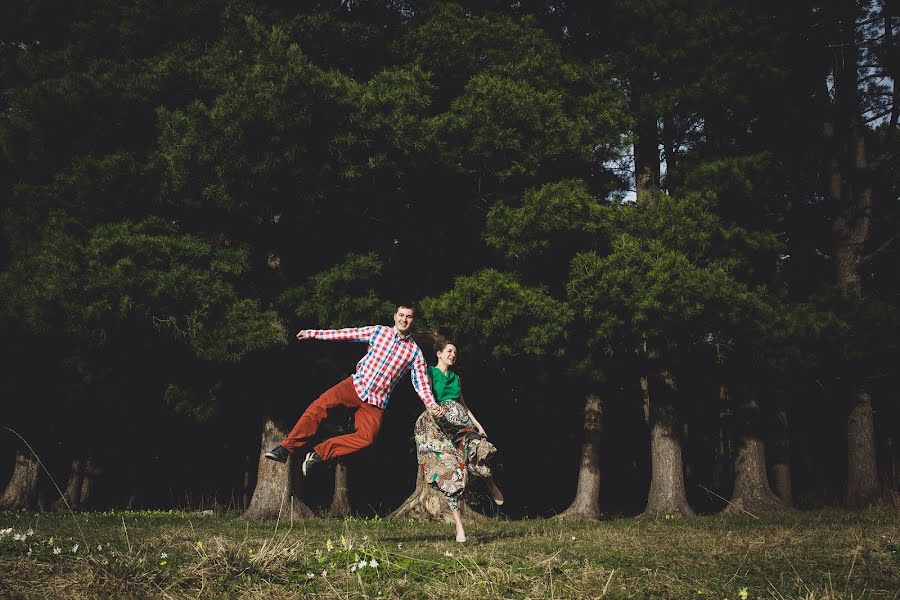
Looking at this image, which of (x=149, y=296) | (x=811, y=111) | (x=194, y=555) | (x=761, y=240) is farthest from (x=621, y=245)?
(x=194, y=555)

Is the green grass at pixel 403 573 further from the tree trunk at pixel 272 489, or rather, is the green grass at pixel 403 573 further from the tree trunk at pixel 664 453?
the tree trunk at pixel 664 453

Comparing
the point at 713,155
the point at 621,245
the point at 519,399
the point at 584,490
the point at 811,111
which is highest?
the point at 811,111

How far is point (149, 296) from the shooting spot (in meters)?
12.0

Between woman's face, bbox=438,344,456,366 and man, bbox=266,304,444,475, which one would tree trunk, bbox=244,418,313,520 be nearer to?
man, bbox=266,304,444,475

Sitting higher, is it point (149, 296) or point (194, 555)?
point (149, 296)

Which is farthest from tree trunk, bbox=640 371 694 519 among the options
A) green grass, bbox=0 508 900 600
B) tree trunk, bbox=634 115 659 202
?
green grass, bbox=0 508 900 600

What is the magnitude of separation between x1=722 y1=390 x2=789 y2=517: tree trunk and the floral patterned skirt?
865 cm

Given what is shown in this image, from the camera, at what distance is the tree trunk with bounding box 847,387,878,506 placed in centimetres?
1459

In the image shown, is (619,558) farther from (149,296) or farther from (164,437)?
(164,437)

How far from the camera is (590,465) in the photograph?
50.1 feet

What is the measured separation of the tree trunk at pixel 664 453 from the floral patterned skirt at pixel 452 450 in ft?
25.7

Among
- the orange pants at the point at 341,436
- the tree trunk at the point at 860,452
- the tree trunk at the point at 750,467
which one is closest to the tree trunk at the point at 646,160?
the tree trunk at the point at 750,467

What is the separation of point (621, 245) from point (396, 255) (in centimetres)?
364

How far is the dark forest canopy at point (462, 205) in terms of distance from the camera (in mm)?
12344
